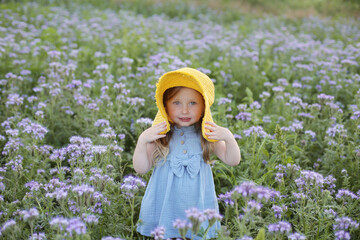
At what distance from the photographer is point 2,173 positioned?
3705 millimetres

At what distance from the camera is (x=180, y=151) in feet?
10.1

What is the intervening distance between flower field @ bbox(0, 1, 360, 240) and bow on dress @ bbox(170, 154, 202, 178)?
0.34 m

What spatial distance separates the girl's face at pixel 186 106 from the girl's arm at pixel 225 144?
18 cm

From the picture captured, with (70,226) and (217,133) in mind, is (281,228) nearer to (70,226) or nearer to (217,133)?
(217,133)

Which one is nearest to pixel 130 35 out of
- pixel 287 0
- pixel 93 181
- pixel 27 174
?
pixel 27 174

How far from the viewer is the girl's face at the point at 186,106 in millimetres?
3031

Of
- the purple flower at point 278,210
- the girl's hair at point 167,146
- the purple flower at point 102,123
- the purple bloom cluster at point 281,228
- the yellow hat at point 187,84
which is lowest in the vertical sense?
the purple flower at point 278,210

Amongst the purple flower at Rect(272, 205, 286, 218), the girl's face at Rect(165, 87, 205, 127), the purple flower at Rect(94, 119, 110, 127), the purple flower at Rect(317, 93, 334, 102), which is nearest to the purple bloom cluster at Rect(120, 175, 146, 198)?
the girl's face at Rect(165, 87, 205, 127)

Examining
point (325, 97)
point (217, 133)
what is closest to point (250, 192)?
point (217, 133)

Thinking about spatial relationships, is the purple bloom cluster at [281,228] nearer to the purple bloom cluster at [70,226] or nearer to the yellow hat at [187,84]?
the yellow hat at [187,84]

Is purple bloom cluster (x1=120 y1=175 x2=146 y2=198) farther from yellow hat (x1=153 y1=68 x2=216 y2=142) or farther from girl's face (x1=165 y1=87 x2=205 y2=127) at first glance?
girl's face (x1=165 y1=87 x2=205 y2=127)

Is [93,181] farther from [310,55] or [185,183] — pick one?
[310,55]

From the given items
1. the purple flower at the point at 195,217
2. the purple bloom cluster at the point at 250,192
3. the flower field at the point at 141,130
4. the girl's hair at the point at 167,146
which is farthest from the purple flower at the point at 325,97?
the purple flower at the point at 195,217

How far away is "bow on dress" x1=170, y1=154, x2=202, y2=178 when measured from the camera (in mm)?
3016
